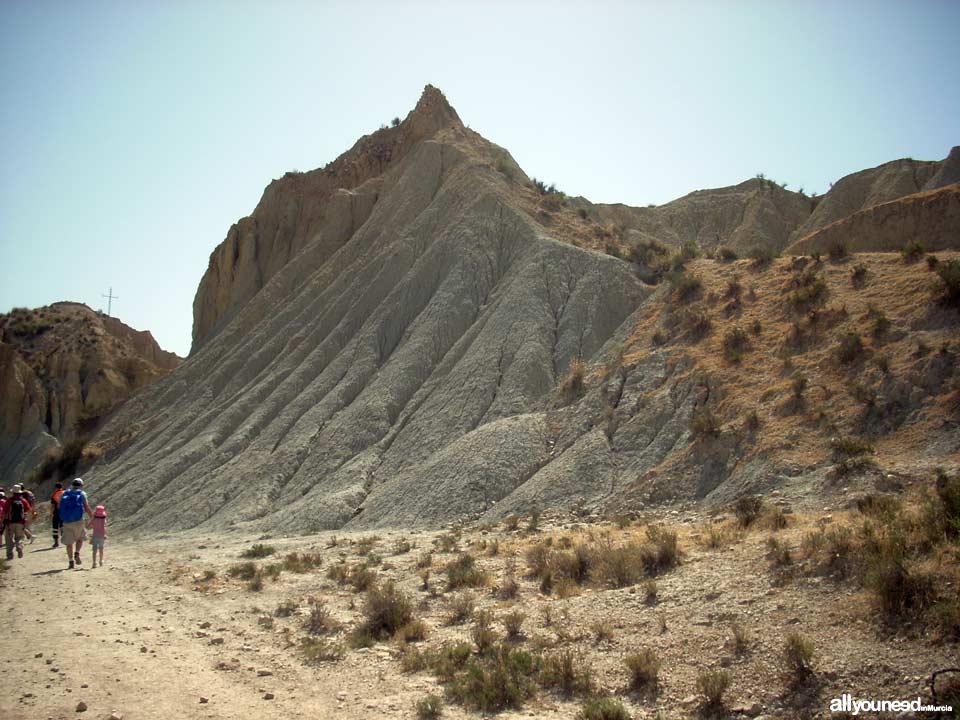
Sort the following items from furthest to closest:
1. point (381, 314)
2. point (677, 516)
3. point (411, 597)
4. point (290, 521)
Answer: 1. point (381, 314)
2. point (290, 521)
3. point (677, 516)
4. point (411, 597)

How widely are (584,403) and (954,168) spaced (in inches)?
1421

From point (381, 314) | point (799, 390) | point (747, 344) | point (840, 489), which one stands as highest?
point (381, 314)

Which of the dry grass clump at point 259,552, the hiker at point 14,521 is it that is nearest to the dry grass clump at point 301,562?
the dry grass clump at point 259,552

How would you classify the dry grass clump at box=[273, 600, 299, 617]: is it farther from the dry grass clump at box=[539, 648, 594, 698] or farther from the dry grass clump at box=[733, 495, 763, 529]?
the dry grass clump at box=[733, 495, 763, 529]

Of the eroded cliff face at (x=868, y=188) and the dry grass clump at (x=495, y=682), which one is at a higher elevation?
the eroded cliff face at (x=868, y=188)

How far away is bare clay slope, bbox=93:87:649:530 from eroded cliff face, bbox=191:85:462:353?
1.41 metres

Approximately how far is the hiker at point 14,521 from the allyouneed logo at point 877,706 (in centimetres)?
1773

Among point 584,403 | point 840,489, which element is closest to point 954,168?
point 584,403

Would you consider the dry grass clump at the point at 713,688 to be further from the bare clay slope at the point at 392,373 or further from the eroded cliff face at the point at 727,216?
the eroded cliff face at the point at 727,216

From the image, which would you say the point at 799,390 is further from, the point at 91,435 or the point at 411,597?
the point at 91,435

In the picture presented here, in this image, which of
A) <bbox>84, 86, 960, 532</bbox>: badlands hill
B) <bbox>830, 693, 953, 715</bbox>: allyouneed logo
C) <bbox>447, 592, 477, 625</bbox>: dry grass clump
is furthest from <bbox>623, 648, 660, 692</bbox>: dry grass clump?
<bbox>84, 86, 960, 532</bbox>: badlands hill

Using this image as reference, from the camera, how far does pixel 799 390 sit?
16812 mm

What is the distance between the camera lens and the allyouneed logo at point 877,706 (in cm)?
557

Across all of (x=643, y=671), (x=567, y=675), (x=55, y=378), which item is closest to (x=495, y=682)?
(x=567, y=675)
